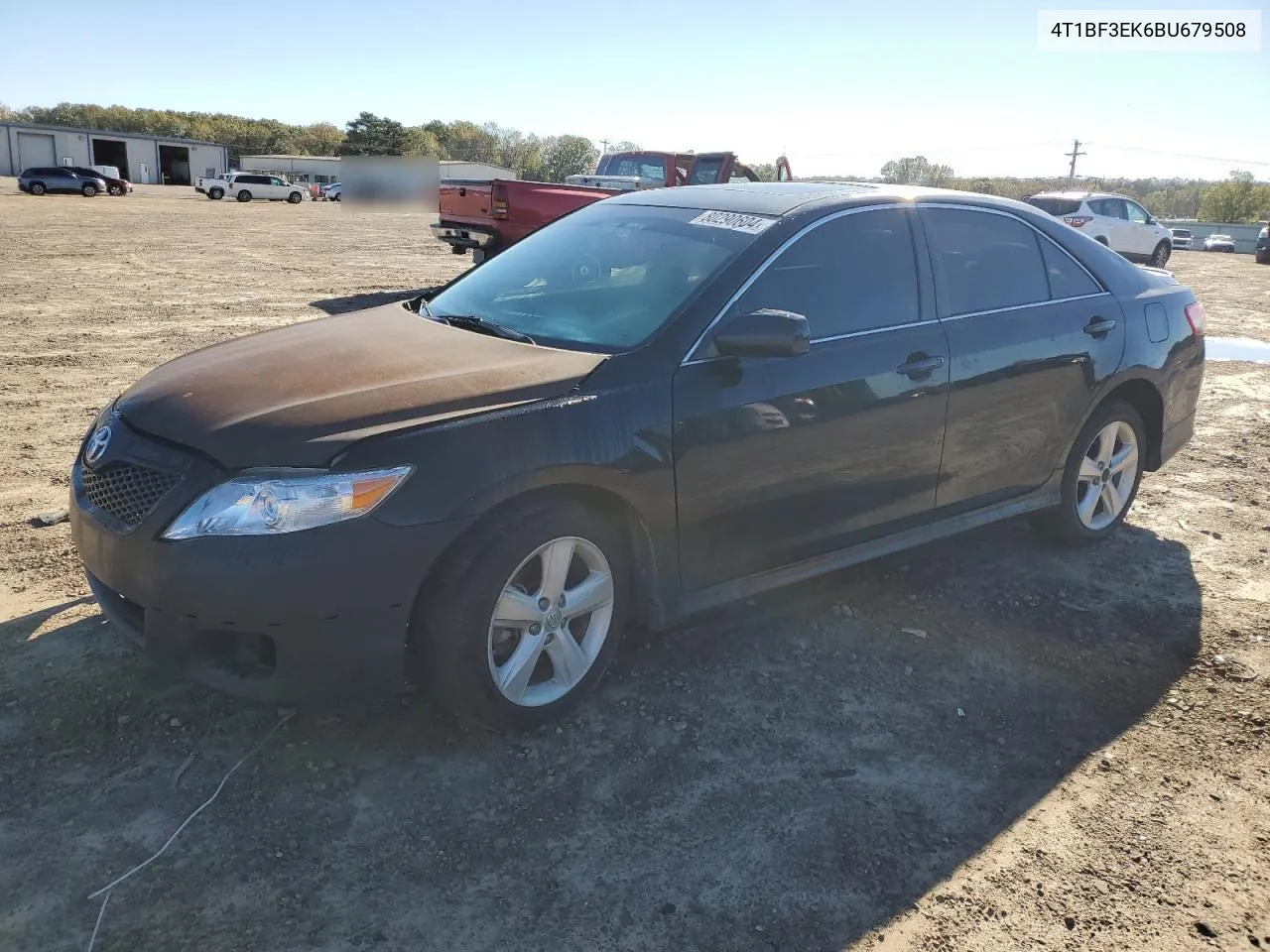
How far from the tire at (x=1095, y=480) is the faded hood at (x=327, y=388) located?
2.79 meters

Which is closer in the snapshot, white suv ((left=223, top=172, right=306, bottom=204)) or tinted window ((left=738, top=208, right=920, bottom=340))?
tinted window ((left=738, top=208, right=920, bottom=340))

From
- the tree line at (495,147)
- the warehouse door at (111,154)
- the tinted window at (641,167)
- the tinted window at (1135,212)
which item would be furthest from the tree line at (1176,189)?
the warehouse door at (111,154)

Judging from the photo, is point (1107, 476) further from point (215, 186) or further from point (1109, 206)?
point (215, 186)

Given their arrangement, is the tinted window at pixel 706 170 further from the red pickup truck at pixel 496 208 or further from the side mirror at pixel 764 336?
the side mirror at pixel 764 336

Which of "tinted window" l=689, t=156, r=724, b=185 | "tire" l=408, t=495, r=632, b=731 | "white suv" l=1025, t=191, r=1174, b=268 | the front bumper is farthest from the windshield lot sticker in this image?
"white suv" l=1025, t=191, r=1174, b=268

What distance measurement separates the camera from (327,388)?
301 centimetres

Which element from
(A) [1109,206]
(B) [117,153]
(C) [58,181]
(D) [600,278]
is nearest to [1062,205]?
(A) [1109,206]

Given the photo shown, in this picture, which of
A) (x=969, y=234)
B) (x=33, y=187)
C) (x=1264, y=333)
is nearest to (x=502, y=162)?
(x=33, y=187)

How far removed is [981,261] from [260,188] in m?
56.5

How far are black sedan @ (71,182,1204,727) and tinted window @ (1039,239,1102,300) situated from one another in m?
0.02

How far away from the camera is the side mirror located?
10.7 feet

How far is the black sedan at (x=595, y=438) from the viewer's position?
270cm

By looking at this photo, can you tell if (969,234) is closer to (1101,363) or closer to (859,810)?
(1101,363)

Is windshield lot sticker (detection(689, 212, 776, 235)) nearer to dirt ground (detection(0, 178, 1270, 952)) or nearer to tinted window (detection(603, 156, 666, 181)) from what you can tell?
dirt ground (detection(0, 178, 1270, 952))
